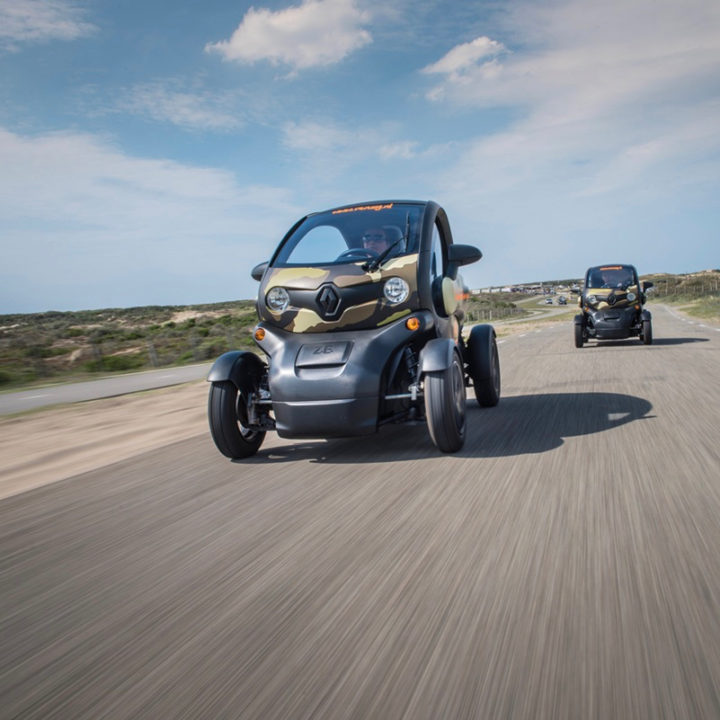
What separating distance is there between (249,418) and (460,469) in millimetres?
1746

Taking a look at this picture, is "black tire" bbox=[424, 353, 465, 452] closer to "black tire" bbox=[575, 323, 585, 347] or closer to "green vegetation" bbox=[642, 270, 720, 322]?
"black tire" bbox=[575, 323, 585, 347]

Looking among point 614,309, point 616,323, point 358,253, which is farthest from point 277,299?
point 614,309

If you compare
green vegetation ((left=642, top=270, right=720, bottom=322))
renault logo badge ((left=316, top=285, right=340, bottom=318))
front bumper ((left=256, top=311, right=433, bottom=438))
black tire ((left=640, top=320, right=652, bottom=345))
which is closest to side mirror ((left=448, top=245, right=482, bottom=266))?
front bumper ((left=256, top=311, right=433, bottom=438))


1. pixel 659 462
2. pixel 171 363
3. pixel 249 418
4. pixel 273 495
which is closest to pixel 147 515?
pixel 273 495

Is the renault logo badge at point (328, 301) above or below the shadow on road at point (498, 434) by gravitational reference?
above

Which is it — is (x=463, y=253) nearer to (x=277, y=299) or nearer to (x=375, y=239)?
(x=375, y=239)

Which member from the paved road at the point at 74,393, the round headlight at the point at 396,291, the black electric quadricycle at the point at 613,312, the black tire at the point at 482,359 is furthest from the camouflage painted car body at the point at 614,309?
the round headlight at the point at 396,291

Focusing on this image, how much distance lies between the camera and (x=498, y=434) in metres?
5.76

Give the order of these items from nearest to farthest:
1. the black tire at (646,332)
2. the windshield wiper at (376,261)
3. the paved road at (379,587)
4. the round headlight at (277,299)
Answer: the paved road at (379,587)
the windshield wiper at (376,261)
the round headlight at (277,299)
the black tire at (646,332)

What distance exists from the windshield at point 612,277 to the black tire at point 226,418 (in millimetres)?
13626

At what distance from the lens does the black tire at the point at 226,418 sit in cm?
513

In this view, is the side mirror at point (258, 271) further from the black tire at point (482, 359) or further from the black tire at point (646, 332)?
the black tire at point (646, 332)

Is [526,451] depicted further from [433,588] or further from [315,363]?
[433,588]

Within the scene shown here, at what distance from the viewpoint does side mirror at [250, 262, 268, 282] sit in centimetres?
587
